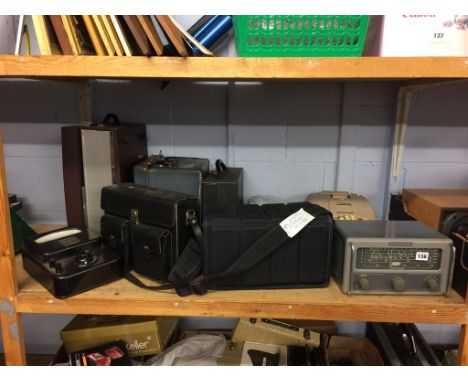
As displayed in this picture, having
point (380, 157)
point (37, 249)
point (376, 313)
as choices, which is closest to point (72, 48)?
point (37, 249)

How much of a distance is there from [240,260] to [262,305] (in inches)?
4.7

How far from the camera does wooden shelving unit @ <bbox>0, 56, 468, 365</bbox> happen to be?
719mm

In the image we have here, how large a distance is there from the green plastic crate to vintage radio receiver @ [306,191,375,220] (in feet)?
1.55

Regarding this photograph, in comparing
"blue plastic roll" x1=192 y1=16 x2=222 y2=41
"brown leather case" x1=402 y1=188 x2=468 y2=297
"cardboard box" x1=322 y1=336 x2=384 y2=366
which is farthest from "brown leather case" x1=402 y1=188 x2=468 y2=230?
"blue plastic roll" x1=192 y1=16 x2=222 y2=41

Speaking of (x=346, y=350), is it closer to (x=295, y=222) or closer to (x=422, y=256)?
(x=422, y=256)

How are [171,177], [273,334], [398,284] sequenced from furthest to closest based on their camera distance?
[273,334], [171,177], [398,284]

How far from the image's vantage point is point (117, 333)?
1.13 m

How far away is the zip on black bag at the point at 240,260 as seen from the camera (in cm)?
83

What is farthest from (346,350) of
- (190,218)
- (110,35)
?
(110,35)

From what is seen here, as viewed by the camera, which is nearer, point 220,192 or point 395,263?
point 395,263

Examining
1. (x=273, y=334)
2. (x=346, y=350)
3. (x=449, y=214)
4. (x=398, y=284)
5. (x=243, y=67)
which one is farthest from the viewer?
(x=346, y=350)

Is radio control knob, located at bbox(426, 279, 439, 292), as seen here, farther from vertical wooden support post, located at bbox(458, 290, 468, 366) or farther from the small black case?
the small black case

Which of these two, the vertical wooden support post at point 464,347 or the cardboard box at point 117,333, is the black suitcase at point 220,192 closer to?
the cardboard box at point 117,333
